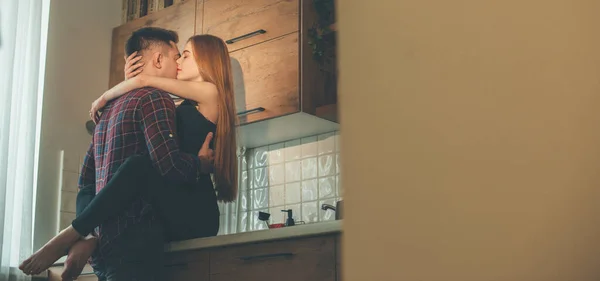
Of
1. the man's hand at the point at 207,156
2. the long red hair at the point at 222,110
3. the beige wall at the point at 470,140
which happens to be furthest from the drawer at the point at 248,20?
the beige wall at the point at 470,140

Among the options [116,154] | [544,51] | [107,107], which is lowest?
[544,51]

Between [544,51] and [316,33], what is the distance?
98.1 inches

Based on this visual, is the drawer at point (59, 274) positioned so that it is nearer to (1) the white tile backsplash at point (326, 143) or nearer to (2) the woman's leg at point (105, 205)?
(2) the woman's leg at point (105, 205)

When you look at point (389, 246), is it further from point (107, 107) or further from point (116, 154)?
point (107, 107)

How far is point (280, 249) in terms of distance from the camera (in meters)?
2.31

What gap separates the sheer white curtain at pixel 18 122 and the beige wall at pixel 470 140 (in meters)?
2.86

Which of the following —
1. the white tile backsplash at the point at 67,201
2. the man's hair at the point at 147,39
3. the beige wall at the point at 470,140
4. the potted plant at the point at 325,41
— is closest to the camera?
the beige wall at the point at 470,140

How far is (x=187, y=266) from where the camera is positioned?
8.38ft

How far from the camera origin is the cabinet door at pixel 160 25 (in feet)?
11.3

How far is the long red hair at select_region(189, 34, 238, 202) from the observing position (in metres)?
2.79

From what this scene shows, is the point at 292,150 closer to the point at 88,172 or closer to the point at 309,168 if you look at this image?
the point at 309,168

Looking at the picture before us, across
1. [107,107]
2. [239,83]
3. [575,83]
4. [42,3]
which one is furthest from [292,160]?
[575,83]

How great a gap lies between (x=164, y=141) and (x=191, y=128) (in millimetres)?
239

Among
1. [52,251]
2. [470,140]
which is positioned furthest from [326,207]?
[470,140]
